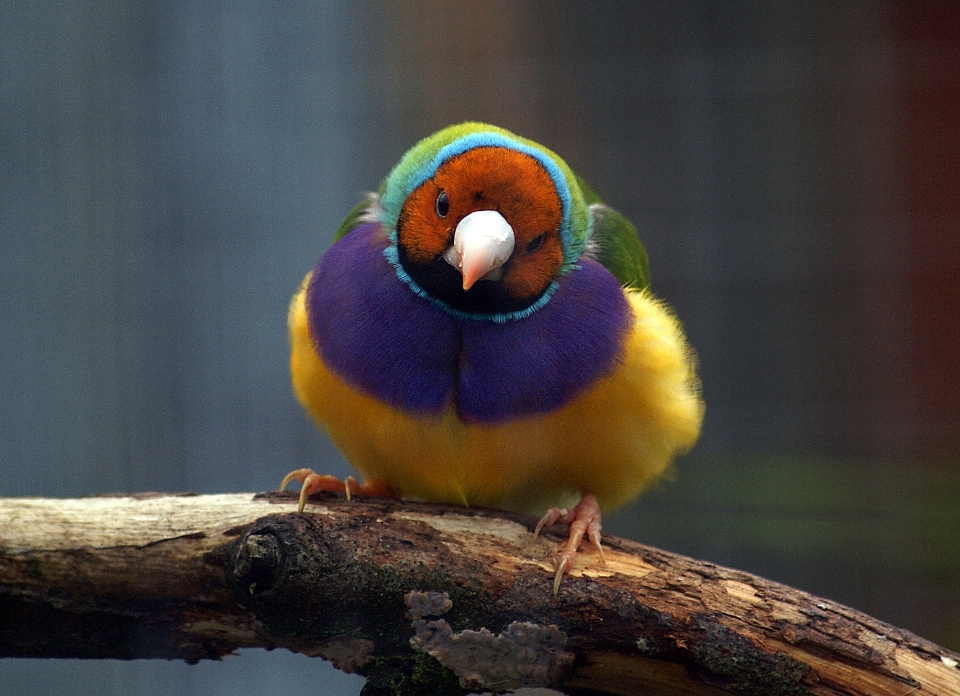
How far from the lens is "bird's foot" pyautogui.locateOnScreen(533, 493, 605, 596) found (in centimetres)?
109

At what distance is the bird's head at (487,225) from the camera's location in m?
1.13

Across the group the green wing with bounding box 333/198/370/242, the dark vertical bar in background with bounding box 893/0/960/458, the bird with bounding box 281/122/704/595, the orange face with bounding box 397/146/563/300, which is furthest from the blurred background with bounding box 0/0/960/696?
the orange face with bounding box 397/146/563/300

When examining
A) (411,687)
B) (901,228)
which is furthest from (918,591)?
(411,687)

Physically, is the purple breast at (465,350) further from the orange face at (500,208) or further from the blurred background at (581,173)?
the blurred background at (581,173)

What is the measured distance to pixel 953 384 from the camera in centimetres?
146

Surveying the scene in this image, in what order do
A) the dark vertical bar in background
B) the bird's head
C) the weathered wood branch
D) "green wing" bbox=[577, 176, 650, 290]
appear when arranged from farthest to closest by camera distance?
the dark vertical bar in background
"green wing" bbox=[577, 176, 650, 290]
the bird's head
the weathered wood branch

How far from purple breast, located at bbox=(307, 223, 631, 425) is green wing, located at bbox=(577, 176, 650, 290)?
126mm

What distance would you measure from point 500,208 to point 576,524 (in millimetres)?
374

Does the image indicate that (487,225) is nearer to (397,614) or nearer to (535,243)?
(535,243)

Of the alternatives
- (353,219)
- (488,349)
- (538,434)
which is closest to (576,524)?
(538,434)

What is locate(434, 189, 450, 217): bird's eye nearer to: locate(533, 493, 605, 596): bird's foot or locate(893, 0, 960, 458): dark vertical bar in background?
locate(533, 493, 605, 596): bird's foot

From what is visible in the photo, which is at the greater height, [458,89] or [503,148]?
[458,89]

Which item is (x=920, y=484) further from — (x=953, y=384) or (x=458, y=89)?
(x=458, y=89)

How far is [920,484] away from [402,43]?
3.52 feet
